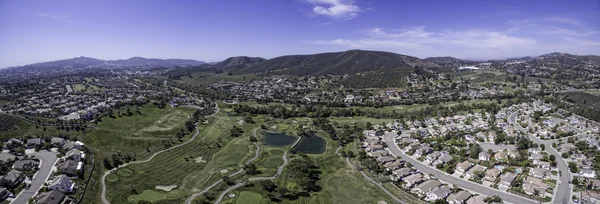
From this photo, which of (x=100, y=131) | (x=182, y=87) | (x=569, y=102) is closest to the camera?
(x=100, y=131)

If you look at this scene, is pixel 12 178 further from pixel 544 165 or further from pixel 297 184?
pixel 544 165

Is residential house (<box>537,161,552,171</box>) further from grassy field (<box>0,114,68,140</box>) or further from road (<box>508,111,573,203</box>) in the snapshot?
grassy field (<box>0,114,68,140</box>)

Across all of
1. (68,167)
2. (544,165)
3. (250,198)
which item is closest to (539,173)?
(544,165)

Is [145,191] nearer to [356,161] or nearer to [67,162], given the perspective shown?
[67,162]

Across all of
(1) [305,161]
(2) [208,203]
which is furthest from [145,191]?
(1) [305,161]

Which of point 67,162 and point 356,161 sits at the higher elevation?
point 67,162
